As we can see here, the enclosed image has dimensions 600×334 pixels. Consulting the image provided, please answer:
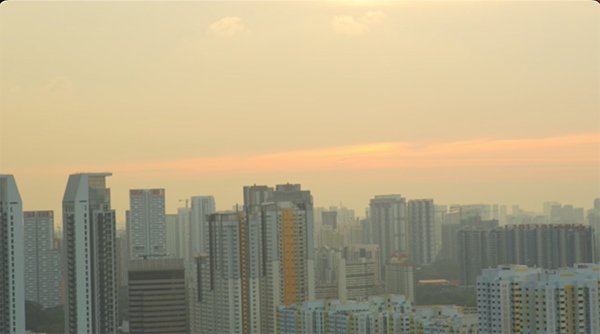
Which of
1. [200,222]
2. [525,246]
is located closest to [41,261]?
[200,222]

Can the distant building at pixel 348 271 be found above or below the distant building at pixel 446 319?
above

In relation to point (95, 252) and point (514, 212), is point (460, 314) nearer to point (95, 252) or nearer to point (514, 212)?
point (514, 212)

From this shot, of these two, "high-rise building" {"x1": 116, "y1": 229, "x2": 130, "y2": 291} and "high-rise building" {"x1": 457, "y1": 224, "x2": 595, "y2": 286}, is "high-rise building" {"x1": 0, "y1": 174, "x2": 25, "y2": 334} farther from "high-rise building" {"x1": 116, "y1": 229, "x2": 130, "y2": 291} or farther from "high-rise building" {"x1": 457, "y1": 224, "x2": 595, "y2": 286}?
"high-rise building" {"x1": 457, "y1": 224, "x2": 595, "y2": 286}

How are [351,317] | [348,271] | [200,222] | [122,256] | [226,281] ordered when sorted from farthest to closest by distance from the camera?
[348,271], [200,222], [226,281], [122,256], [351,317]

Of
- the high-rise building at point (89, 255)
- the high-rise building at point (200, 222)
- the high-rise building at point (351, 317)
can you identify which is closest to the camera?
the high-rise building at point (351, 317)

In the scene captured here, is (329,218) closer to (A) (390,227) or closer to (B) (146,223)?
(A) (390,227)

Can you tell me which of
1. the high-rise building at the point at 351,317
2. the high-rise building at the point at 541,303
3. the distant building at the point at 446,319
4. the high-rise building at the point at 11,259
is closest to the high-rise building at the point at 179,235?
the high-rise building at the point at 351,317

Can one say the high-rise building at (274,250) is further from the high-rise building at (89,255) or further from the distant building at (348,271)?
the high-rise building at (89,255)
